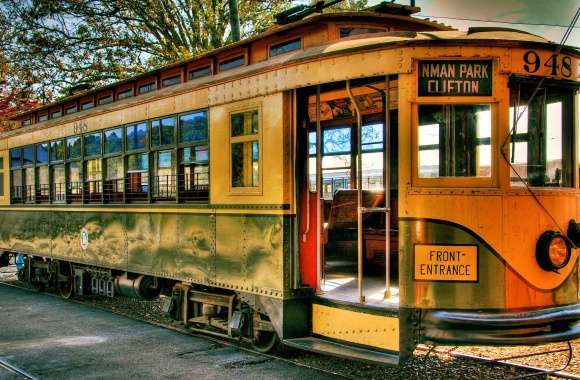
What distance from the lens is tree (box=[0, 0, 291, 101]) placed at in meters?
18.3

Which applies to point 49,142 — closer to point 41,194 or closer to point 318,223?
point 41,194

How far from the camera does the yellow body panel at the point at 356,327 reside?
5340 millimetres

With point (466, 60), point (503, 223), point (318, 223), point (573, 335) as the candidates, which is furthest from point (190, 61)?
point (573, 335)

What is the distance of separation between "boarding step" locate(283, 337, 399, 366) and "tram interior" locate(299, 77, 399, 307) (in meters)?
0.60

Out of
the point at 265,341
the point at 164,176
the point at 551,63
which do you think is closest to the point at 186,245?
the point at 164,176

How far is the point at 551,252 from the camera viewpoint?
529 cm

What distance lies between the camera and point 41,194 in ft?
37.5

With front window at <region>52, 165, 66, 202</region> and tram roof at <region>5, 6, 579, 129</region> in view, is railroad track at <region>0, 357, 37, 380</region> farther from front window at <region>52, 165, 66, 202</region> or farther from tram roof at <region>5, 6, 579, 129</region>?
front window at <region>52, 165, 66, 202</region>

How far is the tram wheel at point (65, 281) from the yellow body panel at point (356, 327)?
6.32m

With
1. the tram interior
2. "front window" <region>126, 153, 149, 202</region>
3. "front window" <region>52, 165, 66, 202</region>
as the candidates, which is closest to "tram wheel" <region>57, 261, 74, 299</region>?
"front window" <region>52, 165, 66, 202</region>

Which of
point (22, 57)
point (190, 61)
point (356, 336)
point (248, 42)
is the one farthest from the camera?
point (22, 57)

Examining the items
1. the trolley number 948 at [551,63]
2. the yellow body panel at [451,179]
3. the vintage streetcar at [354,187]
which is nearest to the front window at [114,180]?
the vintage streetcar at [354,187]

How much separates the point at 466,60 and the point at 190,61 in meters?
3.95

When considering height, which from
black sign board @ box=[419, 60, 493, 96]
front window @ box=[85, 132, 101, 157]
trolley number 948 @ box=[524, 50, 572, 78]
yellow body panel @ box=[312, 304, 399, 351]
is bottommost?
yellow body panel @ box=[312, 304, 399, 351]
